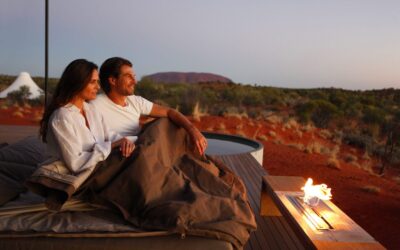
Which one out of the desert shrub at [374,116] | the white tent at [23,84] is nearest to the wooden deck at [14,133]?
the white tent at [23,84]

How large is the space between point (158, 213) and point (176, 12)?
11.1 m

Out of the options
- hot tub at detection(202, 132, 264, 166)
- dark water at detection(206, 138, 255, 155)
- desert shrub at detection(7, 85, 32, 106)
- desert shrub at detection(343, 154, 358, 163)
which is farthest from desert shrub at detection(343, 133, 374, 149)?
desert shrub at detection(7, 85, 32, 106)

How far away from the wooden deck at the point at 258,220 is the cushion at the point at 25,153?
4.95 ft

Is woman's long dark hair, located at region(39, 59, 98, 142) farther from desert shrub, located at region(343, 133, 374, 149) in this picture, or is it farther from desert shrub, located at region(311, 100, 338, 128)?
desert shrub, located at region(311, 100, 338, 128)

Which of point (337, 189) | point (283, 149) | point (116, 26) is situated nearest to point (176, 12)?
point (116, 26)

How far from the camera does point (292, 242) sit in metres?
2.40

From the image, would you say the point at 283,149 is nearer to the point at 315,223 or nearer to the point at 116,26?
the point at 315,223

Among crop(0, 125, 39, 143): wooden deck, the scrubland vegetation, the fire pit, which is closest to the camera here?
the fire pit

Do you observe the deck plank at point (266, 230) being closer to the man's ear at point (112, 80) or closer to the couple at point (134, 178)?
the couple at point (134, 178)

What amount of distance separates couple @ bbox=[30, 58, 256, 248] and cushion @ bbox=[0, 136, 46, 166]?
56 centimetres

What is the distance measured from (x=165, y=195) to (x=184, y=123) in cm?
73

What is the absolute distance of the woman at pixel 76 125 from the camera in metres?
1.75

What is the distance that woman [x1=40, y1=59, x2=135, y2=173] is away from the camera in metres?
1.75

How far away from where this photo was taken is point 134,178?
1.83 metres
